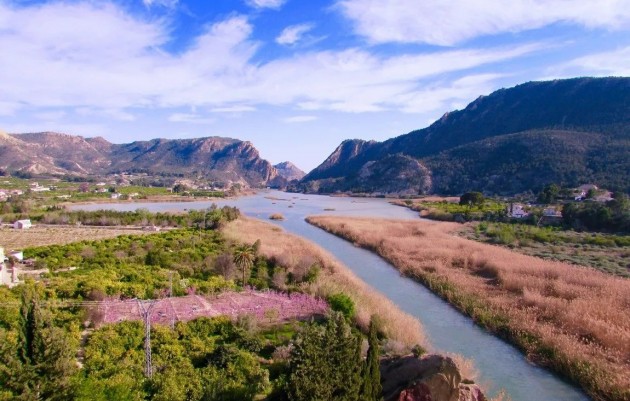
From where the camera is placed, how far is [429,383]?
44.5 ft

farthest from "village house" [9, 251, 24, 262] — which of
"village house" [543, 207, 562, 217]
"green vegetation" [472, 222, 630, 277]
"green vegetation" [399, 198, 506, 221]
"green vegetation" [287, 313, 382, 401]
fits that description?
A: "village house" [543, 207, 562, 217]

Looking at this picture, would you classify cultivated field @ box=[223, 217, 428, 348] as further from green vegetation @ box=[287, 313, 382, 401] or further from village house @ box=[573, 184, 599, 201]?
village house @ box=[573, 184, 599, 201]

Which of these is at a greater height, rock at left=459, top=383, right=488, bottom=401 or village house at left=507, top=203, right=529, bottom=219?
village house at left=507, top=203, right=529, bottom=219

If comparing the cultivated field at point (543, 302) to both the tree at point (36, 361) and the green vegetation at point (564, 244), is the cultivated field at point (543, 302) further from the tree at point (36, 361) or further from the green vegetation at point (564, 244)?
the tree at point (36, 361)

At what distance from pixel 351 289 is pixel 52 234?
139ft

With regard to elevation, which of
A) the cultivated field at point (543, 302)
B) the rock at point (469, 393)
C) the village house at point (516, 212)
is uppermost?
the village house at point (516, 212)

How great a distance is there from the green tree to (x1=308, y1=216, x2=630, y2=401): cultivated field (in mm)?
11164

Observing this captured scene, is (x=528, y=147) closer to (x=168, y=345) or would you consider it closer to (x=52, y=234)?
(x=52, y=234)

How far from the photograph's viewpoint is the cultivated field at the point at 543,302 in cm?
1862

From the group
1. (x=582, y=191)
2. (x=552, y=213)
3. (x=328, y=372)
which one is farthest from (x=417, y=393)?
(x=582, y=191)

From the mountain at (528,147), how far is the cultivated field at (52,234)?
86.1m

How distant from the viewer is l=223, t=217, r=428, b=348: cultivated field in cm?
2167

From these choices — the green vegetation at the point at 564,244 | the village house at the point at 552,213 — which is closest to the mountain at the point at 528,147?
the village house at the point at 552,213

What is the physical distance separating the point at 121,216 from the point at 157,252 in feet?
113
